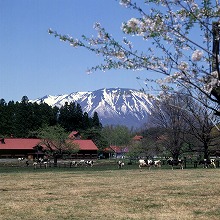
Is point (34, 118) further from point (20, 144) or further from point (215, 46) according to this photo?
point (215, 46)

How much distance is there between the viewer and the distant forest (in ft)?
391

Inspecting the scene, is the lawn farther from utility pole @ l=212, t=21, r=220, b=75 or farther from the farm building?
the farm building

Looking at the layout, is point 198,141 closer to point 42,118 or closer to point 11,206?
point 11,206

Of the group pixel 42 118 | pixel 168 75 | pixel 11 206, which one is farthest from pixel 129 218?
pixel 42 118

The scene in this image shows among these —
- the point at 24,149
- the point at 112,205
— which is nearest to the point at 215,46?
the point at 112,205

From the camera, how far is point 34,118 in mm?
123812

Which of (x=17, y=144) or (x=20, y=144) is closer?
(x=17, y=144)

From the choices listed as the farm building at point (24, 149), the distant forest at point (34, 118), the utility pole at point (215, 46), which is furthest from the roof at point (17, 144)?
the utility pole at point (215, 46)

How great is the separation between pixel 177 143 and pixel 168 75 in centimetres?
5477

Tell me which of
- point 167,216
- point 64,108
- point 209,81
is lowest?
point 167,216

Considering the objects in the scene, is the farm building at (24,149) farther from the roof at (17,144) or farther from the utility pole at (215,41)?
the utility pole at (215,41)

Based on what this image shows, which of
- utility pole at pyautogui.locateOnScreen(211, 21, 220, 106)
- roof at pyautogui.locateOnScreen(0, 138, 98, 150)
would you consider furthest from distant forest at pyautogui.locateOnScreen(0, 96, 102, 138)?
utility pole at pyautogui.locateOnScreen(211, 21, 220, 106)

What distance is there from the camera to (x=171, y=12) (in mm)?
7406

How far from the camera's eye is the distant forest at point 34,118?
119188 millimetres
